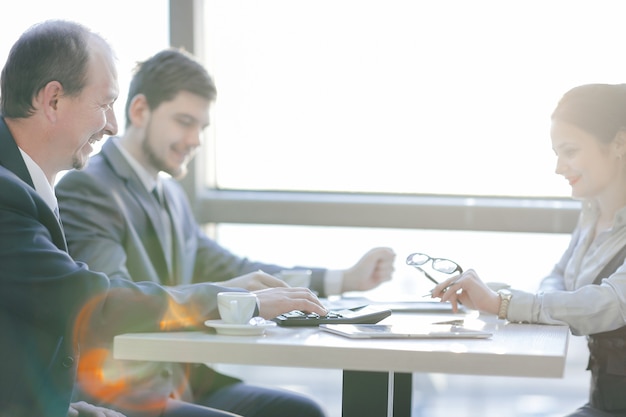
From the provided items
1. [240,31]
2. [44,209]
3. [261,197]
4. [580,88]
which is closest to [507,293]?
[580,88]

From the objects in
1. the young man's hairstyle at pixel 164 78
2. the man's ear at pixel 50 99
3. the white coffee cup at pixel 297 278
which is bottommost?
the white coffee cup at pixel 297 278

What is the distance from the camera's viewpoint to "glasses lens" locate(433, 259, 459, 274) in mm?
2135

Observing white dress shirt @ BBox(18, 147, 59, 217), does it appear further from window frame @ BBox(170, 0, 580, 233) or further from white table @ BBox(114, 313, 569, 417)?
window frame @ BBox(170, 0, 580, 233)

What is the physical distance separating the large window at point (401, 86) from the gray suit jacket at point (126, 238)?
0.67 m

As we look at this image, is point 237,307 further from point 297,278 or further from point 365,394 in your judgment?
point 297,278

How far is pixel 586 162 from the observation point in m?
2.28

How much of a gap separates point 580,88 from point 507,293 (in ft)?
2.12

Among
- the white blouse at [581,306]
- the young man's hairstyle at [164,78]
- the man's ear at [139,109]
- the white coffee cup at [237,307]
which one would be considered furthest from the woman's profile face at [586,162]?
the man's ear at [139,109]

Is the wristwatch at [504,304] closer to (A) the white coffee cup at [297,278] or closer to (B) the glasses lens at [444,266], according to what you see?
(B) the glasses lens at [444,266]

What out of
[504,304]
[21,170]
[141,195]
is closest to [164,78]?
[141,195]

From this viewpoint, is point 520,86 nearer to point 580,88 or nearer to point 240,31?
point 580,88

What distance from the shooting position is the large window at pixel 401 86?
124 inches

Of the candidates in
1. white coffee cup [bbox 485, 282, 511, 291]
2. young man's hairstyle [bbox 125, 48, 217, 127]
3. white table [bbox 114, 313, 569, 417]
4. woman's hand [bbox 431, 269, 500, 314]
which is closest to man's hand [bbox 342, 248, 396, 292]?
white coffee cup [bbox 485, 282, 511, 291]

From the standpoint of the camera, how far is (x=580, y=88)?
2.32 meters
